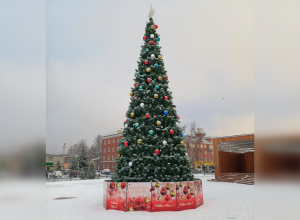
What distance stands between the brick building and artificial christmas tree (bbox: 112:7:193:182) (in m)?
34.6

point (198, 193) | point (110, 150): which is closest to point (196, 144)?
point (110, 150)

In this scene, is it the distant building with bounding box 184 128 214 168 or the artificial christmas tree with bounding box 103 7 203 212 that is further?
the distant building with bounding box 184 128 214 168

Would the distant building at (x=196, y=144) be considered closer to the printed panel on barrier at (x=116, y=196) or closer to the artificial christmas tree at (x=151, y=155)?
the artificial christmas tree at (x=151, y=155)

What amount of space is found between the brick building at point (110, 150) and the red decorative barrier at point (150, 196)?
35507 mm

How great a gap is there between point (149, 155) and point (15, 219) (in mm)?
5892

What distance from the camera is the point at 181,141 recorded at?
889cm

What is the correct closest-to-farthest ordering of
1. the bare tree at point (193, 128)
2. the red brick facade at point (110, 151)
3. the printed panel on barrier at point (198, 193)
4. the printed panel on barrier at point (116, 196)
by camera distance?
the printed panel on barrier at point (116, 196) < the printed panel on barrier at point (198, 193) < the bare tree at point (193, 128) < the red brick facade at point (110, 151)

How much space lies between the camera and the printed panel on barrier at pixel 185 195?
A: 7684 millimetres

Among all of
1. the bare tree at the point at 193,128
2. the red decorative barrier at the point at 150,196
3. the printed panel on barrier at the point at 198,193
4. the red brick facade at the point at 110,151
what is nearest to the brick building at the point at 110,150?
the red brick facade at the point at 110,151

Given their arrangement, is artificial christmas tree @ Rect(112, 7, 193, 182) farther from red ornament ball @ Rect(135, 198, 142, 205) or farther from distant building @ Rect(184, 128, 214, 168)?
distant building @ Rect(184, 128, 214, 168)

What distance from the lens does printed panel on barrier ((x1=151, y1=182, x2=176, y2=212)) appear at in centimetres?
755

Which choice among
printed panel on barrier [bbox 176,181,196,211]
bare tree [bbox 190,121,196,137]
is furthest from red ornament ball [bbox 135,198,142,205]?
bare tree [bbox 190,121,196,137]

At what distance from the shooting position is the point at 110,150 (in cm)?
4503

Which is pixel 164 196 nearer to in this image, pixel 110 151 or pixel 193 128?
pixel 193 128
